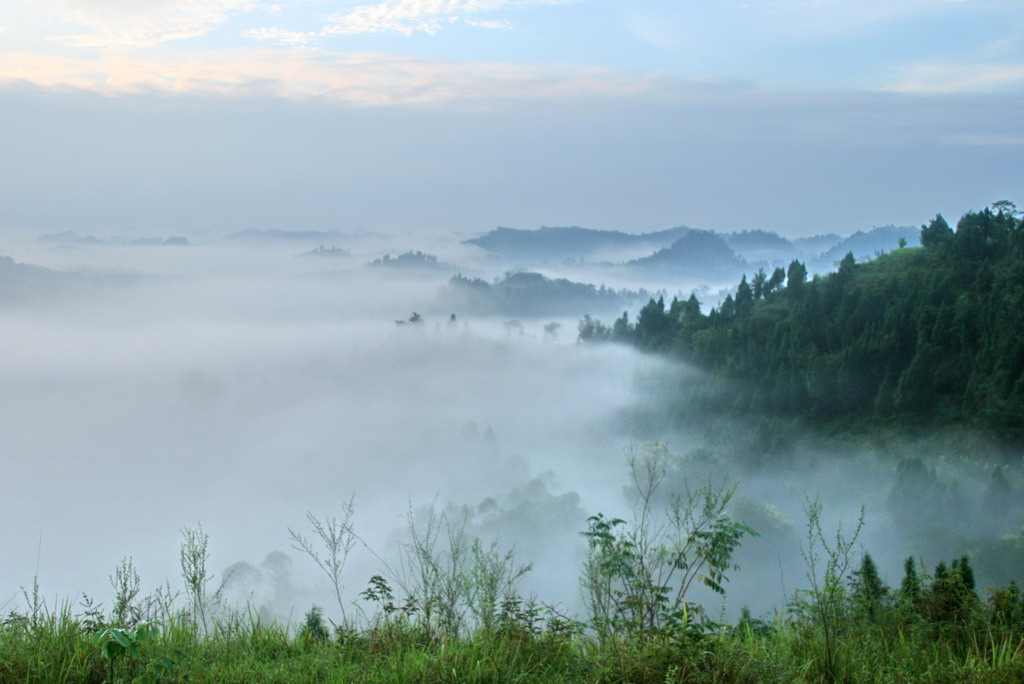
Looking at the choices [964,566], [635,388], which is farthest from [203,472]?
[964,566]

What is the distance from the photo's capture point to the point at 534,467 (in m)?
61.4

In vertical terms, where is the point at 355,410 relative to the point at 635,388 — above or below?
below

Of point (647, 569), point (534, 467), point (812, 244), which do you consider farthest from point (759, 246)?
point (647, 569)

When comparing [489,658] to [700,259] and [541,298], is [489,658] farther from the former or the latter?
[700,259]

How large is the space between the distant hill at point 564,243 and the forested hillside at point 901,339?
11161 centimetres

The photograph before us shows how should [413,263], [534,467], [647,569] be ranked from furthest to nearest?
[413,263] < [534,467] < [647,569]

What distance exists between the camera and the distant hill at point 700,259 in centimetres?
13675

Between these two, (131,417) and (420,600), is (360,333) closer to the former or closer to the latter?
(131,417)

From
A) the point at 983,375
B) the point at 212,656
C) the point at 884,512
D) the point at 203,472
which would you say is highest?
the point at 212,656

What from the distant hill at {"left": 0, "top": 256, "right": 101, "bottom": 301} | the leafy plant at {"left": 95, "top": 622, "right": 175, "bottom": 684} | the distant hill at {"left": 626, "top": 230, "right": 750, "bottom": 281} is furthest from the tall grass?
the distant hill at {"left": 626, "top": 230, "right": 750, "bottom": 281}

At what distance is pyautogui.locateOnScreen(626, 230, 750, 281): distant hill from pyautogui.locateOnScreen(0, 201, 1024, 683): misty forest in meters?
0.57

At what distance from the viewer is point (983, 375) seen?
107 ft

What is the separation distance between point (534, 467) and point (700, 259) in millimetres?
87609

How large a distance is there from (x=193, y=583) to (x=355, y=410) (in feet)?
330
